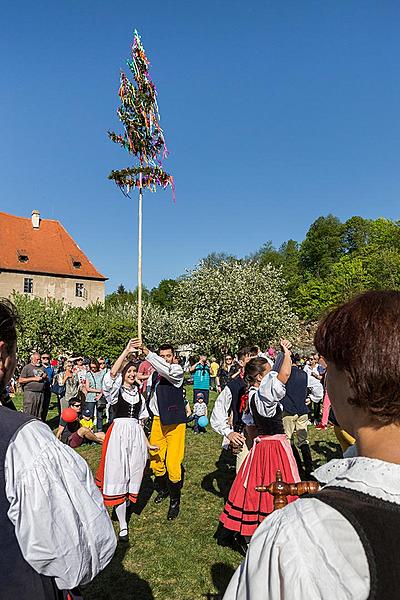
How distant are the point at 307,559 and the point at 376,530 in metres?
0.15

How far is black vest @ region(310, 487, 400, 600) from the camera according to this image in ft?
3.09

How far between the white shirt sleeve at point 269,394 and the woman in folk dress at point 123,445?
5.08 ft

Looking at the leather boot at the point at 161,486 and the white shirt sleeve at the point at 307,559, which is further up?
the white shirt sleeve at the point at 307,559

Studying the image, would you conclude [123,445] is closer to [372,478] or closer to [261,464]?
[261,464]

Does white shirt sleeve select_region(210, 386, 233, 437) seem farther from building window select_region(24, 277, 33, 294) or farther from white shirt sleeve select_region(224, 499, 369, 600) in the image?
building window select_region(24, 277, 33, 294)

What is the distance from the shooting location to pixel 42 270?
41.2m

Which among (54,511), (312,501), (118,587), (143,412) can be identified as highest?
(312,501)

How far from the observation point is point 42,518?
166 cm

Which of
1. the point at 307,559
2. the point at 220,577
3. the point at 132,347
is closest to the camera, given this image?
the point at 307,559

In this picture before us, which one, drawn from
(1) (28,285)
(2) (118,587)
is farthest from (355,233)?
(2) (118,587)

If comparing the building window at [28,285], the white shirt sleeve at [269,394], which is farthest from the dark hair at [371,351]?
the building window at [28,285]

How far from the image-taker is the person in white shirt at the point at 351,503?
3.12 feet

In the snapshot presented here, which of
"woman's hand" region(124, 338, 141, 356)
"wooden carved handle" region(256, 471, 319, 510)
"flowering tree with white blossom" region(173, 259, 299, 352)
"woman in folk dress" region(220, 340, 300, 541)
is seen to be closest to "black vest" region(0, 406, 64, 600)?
"wooden carved handle" region(256, 471, 319, 510)

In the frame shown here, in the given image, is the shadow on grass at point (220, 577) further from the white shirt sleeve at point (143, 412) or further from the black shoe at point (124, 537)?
the white shirt sleeve at point (143, 412)
